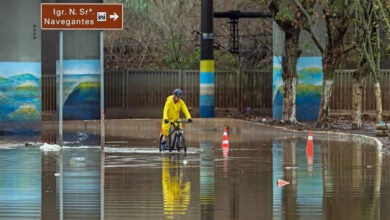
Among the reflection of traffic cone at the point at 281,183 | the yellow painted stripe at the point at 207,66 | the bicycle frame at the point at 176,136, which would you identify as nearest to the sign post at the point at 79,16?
the bicycle frame at the point at 176,136

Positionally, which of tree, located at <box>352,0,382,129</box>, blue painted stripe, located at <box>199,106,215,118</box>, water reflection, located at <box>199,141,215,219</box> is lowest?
water reflection, located at <box>199,141,215,219</box>

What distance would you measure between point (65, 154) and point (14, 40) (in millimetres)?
11589

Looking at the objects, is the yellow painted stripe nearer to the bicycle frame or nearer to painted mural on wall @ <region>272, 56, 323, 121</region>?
painted mural on wall @ <region>272, 56, 323, 121</region>

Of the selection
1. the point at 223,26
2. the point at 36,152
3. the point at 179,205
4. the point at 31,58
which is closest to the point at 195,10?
the point at 223,26

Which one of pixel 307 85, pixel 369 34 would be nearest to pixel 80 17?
pixel 369 34

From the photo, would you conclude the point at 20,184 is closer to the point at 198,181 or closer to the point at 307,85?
the point at 198,181

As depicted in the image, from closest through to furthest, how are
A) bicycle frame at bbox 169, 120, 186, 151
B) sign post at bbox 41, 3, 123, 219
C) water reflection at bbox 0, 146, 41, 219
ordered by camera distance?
water reflection at bbox 0, 146, 41, 219
bicycle frame at bbox 169, 120, 186, 151
sign post at bbox 41, 3, 123, 219

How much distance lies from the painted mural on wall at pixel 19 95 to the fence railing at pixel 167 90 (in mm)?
11527

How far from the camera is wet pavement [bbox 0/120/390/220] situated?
1572cm

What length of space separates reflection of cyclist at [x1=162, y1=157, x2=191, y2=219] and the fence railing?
24.6m

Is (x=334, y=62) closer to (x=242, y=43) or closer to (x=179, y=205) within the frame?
(x=242, y=43)

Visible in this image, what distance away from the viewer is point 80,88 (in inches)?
1831

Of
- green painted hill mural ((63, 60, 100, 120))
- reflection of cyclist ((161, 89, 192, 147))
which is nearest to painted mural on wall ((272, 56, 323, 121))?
green painted hill mural ((63, 60, 100, 120))

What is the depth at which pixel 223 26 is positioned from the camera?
186 feet
